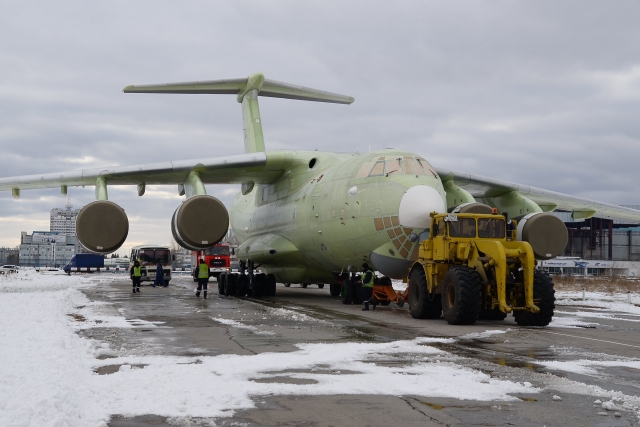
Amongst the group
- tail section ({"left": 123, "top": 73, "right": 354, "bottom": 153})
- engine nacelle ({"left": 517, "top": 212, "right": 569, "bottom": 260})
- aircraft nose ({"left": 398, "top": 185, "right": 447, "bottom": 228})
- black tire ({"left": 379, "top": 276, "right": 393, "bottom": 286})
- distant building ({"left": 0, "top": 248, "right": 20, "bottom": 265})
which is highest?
tail section ({"left": 123, "top": 73, "right": 354, "bottom": 153})

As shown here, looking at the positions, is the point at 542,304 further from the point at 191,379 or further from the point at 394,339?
the point at 191,379

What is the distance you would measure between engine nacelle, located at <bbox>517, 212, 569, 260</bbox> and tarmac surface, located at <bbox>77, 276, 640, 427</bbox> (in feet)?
5.34

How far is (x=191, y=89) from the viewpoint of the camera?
23.1m

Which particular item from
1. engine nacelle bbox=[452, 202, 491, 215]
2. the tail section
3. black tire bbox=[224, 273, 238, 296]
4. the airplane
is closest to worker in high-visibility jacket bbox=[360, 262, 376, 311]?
the airplane

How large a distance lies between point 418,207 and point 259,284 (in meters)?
8.99

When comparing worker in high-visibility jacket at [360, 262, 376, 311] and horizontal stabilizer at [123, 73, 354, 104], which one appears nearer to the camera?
worker in high-visibility jacket at [360, 262, 376, 311]

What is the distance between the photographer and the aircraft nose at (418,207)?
1469 centimetres

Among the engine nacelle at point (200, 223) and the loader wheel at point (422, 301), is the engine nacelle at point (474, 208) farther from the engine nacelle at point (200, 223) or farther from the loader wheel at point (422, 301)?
the engine nacelle at point (200, 223)

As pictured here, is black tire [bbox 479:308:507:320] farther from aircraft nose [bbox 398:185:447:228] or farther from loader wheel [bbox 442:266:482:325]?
aircraft nose [bbox 398:185:447:228]

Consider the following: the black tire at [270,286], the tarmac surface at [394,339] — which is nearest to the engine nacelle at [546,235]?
the tarmac surface at [394,339]

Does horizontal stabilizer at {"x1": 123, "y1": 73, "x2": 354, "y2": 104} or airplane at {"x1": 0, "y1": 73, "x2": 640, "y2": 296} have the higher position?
horizontal stabilizer at {"x1": 123, "y1": 73, "x2": 354, "y2": 104}

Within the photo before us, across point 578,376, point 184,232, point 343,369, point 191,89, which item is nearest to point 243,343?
point 343,369

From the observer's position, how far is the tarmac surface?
502 cm

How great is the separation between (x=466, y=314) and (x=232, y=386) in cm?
678
